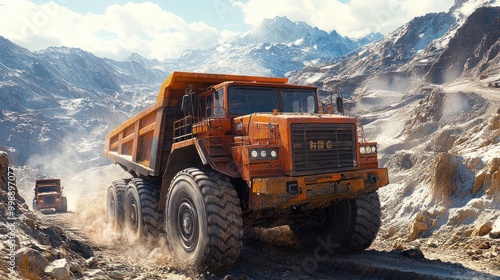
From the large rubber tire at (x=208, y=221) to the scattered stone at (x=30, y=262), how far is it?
207 cm

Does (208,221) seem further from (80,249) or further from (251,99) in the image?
(80,249)

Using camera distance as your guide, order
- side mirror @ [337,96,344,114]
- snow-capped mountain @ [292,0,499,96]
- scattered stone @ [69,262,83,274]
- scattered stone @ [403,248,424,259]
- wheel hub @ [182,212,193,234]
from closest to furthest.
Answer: scattered stone @ [69,262,83,274]
wheel hub @ [182,212,193,234]
scattered stone @ [403,248,424,259]
side mirror @ [337,96,344,114]
snow-capped mountain @ [292,0,499,96]

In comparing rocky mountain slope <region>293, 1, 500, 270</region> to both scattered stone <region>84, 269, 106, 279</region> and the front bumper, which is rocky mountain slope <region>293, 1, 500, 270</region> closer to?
the front bumper

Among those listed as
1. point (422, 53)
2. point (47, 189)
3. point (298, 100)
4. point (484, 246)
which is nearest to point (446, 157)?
point (484, 246)

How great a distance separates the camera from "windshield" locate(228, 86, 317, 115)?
7.19 m

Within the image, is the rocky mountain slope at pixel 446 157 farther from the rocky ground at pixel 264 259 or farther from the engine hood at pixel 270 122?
the engine hood at pixel 270 122

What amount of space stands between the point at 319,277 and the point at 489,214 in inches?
151

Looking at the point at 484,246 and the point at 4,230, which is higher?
the point at 4,230

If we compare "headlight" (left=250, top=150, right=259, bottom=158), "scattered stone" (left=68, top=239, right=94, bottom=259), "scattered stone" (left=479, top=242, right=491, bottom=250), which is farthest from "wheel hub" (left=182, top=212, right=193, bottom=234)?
"scattered stone" (left=479, top=242, right=491, bottom=250)

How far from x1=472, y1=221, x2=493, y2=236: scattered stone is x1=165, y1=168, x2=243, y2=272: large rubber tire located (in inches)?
177

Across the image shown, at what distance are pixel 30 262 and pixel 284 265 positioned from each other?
3.82 metres

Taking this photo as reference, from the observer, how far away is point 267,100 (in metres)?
7.45

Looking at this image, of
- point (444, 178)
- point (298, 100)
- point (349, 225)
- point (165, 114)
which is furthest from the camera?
point (444, 178)

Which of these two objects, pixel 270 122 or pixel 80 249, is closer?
pixel 270 122
